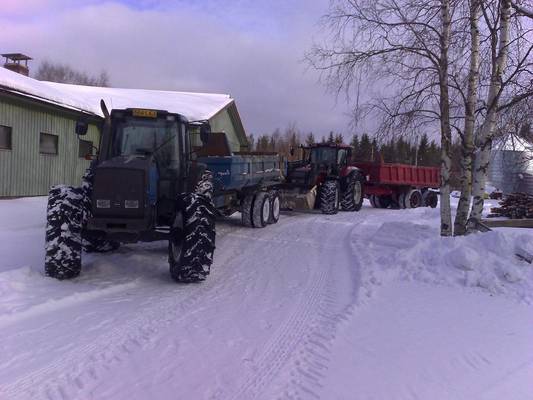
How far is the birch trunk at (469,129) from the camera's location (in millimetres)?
8875

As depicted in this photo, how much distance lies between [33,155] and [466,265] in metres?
13.8

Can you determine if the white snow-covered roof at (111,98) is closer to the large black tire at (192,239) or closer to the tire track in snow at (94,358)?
the large black tire at (192,239)

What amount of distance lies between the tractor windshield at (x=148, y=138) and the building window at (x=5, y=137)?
8706 mm

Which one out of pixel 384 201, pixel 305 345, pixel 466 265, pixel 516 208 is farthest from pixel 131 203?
pixel 384 201

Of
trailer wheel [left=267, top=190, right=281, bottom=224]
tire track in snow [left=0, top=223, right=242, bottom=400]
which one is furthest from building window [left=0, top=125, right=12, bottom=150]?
tire track in snow [left=0, top=223, right=242, bottom=400]

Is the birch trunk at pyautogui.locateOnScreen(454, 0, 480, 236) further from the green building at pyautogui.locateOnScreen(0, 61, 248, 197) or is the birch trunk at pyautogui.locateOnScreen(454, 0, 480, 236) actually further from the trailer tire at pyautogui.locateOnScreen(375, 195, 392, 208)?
the trailer tire at pyautogui.locateOnScreen(375, 195, 392, 208)

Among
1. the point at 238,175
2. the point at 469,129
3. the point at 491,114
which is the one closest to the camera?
the point at 491,114

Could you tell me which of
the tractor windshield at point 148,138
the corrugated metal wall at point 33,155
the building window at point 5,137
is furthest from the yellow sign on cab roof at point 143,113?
the building window at point 5,137

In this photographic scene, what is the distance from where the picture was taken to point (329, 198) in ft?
54.0

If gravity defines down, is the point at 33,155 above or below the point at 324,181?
above

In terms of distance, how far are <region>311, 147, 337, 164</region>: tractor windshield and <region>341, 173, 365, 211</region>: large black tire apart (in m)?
0.93

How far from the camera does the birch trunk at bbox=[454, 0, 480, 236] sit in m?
8.88

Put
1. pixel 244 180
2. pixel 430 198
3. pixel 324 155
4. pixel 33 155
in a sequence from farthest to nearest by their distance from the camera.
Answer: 1. pixel 430 198
2. pixel 324 155
3. pixel 33 155
4. pixel 244 180

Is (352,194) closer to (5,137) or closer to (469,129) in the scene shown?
(469,129)
